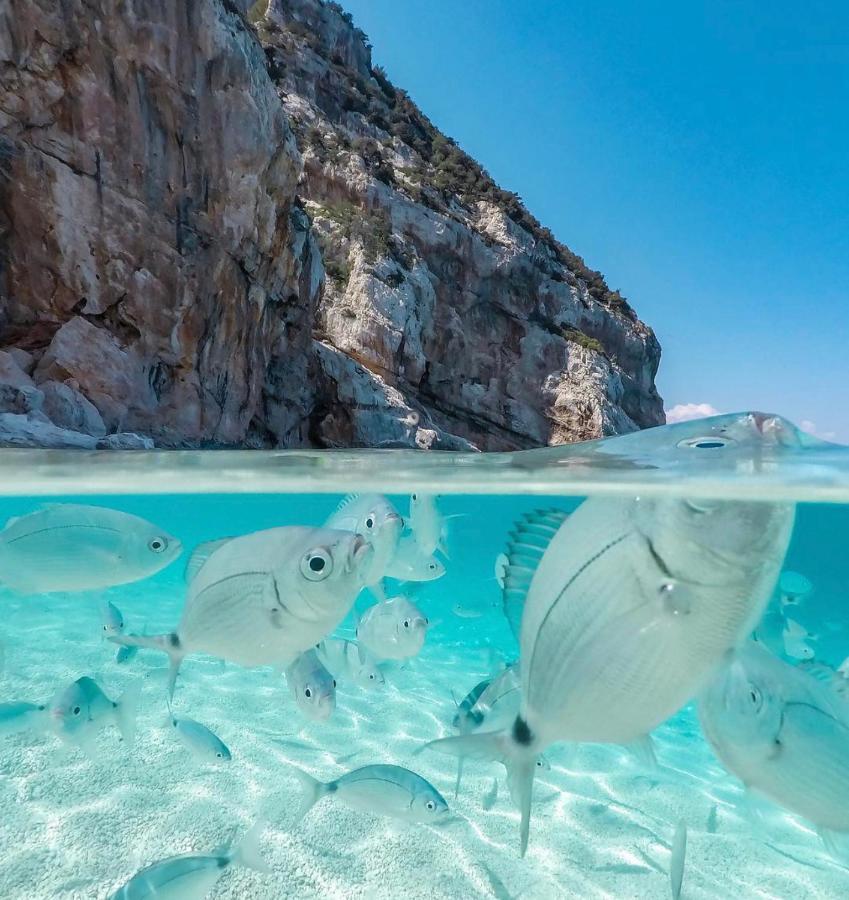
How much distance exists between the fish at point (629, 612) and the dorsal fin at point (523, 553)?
2 cm

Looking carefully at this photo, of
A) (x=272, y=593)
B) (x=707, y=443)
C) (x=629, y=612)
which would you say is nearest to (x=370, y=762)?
(x=272, y=593)

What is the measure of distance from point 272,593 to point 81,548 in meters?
1.72

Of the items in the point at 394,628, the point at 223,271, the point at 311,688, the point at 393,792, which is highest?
the point at 223,271

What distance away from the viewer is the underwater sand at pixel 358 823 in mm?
3730

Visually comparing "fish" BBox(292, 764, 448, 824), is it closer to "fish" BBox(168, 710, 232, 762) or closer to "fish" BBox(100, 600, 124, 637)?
"fish" BBox(168, 710, 232, 762)

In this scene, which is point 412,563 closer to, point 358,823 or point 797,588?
point 358,823

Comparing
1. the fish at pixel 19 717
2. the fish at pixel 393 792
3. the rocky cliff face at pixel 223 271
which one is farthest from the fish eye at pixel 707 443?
the rocky cliff face at pixel 223 271

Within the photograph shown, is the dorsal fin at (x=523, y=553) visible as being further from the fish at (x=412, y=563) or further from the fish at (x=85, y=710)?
the fish at (x=85, y=710)

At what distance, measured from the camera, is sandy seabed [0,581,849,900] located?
3730mm

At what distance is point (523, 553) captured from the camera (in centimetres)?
198

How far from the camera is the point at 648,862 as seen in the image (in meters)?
4.14

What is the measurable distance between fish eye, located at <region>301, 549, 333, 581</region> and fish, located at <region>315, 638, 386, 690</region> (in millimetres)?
2475

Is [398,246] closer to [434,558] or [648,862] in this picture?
[434,558]

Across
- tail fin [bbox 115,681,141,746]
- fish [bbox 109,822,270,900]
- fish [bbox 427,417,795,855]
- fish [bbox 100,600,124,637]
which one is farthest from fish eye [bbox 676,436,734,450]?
fish [bbox 100,600,124,637]
